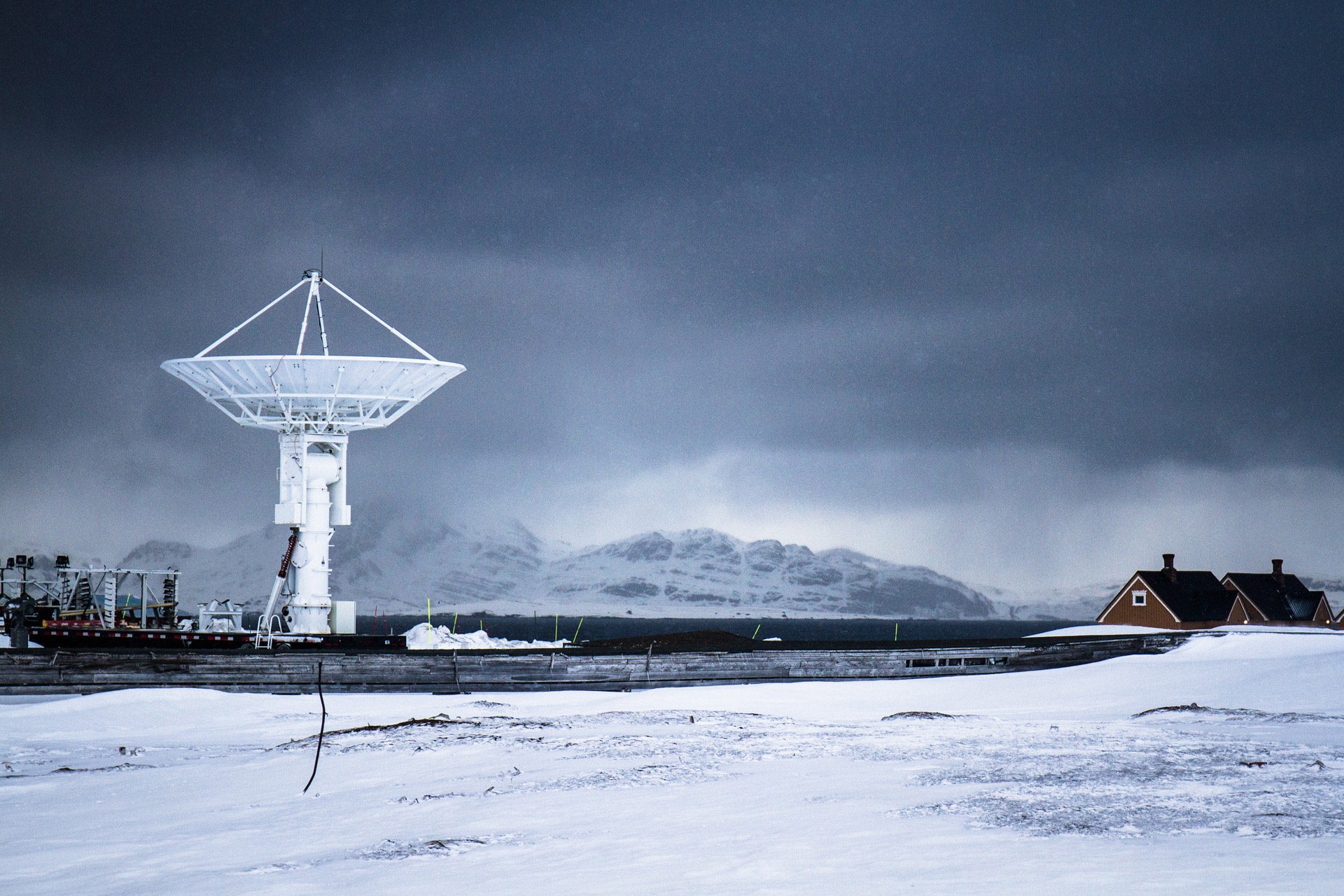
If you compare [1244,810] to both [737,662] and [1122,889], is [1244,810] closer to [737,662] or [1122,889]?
[1122,889]

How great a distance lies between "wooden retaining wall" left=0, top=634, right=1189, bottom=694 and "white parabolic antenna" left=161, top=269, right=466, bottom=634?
332 inches

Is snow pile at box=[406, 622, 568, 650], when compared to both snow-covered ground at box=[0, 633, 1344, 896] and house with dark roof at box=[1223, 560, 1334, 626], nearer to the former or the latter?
snow-covered ground at box=[0, 633, 1344, 896]

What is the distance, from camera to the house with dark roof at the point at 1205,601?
6075 centimetres

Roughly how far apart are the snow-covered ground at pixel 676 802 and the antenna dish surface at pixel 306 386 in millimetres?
16233

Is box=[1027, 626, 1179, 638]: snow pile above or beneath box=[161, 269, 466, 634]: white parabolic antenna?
beneath

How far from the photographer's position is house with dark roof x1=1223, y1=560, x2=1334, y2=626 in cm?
6419

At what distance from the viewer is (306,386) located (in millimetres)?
40969

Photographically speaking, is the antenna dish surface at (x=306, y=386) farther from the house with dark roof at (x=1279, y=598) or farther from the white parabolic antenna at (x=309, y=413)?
the house with dark roof at (x=1279, y=598)

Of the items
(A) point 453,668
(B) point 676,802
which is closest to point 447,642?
(A) point 453,668

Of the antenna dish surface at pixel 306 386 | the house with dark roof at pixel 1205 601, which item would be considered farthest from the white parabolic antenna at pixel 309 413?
the house with dark roof at pixel 1205 601

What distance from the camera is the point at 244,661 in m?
31.3

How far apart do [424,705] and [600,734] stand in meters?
9.71

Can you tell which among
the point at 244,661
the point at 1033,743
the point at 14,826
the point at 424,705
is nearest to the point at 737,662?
the point at 424,705

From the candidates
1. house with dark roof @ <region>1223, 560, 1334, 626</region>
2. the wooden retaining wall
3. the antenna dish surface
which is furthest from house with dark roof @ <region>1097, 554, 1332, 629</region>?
the antenna dish surface
